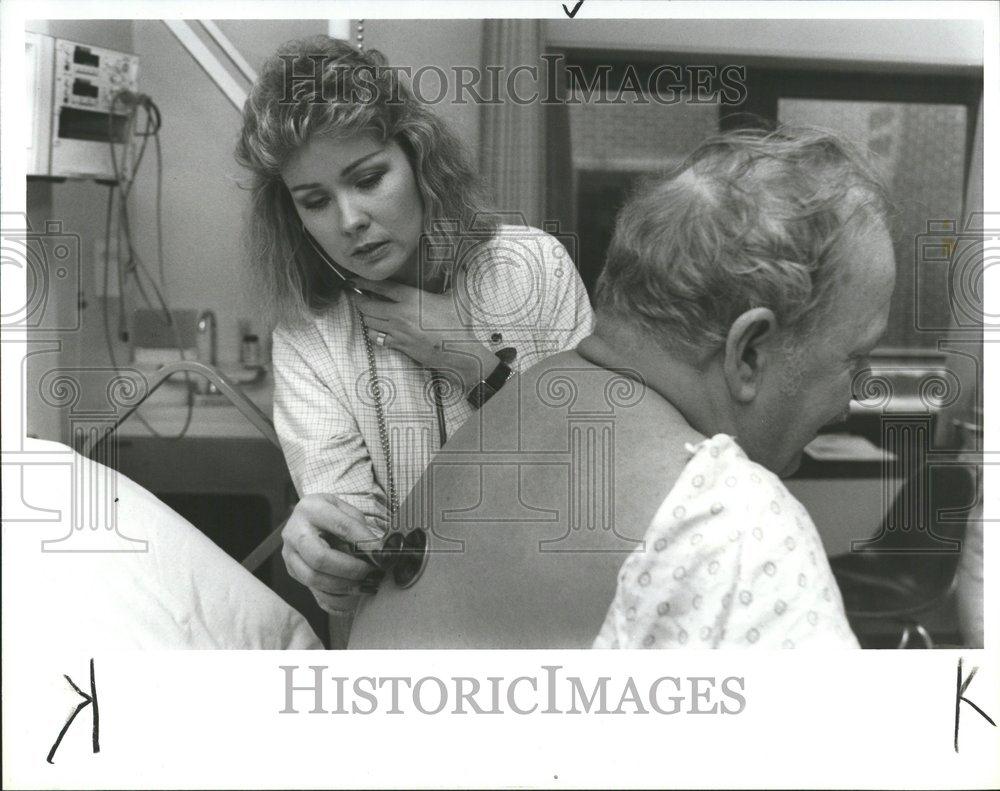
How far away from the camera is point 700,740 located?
6.52 ft

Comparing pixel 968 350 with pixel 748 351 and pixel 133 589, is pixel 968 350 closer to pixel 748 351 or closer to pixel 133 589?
pixel 748 351

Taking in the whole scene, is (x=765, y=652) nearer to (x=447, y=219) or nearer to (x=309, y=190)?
(x=447, y=219)

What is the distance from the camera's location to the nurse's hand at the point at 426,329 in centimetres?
201

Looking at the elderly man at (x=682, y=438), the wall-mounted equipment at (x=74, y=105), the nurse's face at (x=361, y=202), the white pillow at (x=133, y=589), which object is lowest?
the white pillow at (x=133, y=589)

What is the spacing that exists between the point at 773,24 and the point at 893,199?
453 millimetres

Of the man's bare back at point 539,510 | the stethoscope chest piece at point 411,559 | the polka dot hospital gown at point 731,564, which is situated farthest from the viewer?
the stethoscope chest piece at point 411,559

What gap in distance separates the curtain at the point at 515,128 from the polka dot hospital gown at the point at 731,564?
0.68 meters

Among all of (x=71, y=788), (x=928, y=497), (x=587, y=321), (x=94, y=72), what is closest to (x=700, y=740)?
(x=928, y=497)

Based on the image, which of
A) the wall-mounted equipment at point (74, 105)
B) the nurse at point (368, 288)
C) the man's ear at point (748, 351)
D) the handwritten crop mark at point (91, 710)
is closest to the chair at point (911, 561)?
the man's ear at point (748, 351)

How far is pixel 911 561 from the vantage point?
207 centimetres

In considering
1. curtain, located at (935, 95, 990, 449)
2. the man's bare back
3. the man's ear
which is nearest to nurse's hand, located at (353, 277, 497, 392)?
the man's bare back

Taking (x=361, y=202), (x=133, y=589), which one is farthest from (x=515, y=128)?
(x=133, y=589)

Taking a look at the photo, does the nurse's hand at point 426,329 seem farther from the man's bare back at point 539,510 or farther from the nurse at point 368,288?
the man's bare back at point 539,510

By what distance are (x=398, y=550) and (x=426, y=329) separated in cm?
48
